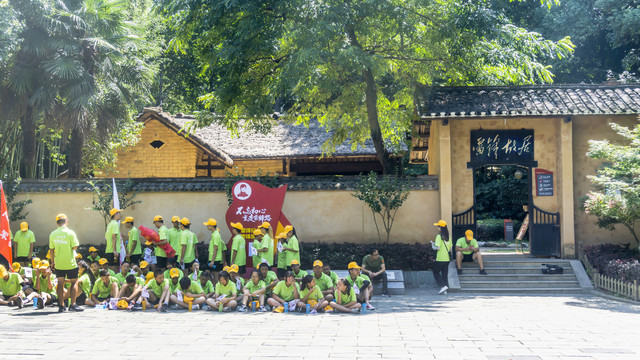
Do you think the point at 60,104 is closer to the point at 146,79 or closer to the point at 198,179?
the point at 146,79

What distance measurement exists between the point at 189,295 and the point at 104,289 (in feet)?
6.08

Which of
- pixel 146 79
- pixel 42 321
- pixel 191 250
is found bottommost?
pixel 42 321

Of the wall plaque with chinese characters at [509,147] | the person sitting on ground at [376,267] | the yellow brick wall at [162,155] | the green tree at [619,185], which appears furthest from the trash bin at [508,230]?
the yellow brick wall at [162,155]

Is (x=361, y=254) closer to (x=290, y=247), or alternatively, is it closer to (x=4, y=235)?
(x=290, y=247)

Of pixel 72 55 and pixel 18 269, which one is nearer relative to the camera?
pixel 18 269

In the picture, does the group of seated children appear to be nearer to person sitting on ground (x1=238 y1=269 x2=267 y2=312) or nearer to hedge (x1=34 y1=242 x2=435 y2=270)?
person sitting on ground (x1=238 y1=269 x2=267 y2=312)

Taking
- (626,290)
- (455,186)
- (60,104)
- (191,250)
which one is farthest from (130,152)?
(626,290)

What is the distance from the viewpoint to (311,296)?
1238cm

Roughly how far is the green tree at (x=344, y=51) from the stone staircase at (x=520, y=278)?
4.13 meters

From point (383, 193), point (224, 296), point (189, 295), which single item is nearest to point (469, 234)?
point (383, 193)

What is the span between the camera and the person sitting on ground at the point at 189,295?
12.5 metres

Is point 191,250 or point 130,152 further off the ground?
point 130,152

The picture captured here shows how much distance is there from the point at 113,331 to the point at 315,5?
31.2 ft

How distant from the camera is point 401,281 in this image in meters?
15.3
